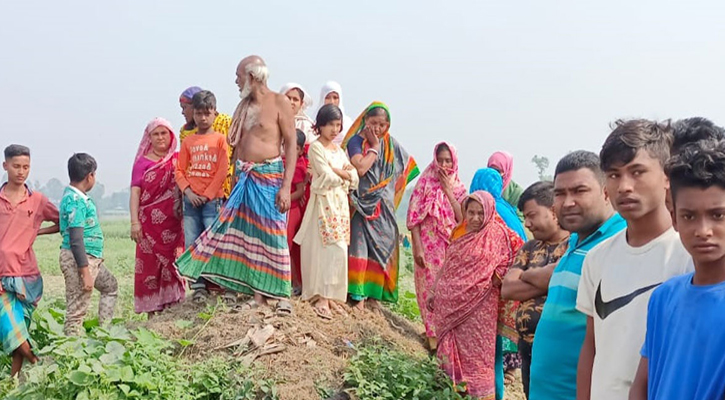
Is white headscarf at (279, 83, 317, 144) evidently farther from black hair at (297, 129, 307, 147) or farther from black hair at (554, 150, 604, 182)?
black hair at (554, 150, 604, 182)

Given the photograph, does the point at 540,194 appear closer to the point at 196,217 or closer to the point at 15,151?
the point at 196,217

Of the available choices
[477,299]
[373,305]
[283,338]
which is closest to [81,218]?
[283,338]

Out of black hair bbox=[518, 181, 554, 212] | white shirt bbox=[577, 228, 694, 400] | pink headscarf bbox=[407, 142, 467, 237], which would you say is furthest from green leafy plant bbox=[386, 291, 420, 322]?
white shirt bbox=[577, 228, 694, 400]

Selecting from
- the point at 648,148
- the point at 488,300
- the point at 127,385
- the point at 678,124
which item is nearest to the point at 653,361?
the point at 648,148

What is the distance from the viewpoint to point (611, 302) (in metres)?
2.76

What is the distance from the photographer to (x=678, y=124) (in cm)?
313

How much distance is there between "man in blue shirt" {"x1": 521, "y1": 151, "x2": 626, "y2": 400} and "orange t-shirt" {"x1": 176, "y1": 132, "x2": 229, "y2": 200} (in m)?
3.80

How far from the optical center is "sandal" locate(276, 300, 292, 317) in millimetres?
6062

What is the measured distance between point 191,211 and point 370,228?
1612 mm

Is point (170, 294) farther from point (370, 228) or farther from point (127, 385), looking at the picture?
point (127, 385)

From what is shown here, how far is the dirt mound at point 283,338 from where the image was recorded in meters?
5.32

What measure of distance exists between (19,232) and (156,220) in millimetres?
1182

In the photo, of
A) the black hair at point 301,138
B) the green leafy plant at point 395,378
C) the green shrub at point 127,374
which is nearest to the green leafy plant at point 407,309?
the black hair at point 301,138

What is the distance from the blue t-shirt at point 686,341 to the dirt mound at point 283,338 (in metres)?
3.09
